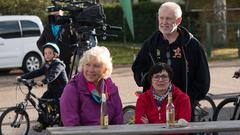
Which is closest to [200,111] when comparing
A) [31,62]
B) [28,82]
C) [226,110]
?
[226,110]

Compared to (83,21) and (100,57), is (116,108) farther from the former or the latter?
(83,21)

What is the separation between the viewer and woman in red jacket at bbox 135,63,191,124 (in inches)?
208

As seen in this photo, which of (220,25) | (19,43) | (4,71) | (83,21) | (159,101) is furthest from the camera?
(220,25)

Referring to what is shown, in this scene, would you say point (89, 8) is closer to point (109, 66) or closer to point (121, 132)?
point (109, 66)

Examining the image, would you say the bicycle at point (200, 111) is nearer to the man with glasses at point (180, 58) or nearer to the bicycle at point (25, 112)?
the bicycle at point (25, 112)

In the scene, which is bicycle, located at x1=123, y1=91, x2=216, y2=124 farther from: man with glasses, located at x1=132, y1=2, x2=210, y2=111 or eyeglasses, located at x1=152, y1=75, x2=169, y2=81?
eyeglasses, located at x1=152, y1=75, x2=169, y2=81

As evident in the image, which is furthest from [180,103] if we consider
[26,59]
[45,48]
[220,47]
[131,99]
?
[220,47]

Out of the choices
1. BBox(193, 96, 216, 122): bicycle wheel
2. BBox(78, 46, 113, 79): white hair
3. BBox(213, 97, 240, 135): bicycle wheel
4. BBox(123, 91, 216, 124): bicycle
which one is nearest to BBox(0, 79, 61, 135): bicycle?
BBox(123, 91, 216, 124): bicycle

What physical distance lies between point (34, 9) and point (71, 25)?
1840cm

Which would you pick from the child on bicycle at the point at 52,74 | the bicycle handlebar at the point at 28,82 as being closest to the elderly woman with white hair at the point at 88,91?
the child on bicycle at the point at 52,74

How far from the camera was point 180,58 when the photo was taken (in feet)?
18.6

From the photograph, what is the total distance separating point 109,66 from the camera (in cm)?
530

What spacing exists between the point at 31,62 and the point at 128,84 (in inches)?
182

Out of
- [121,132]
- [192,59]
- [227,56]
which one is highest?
[192,59]
